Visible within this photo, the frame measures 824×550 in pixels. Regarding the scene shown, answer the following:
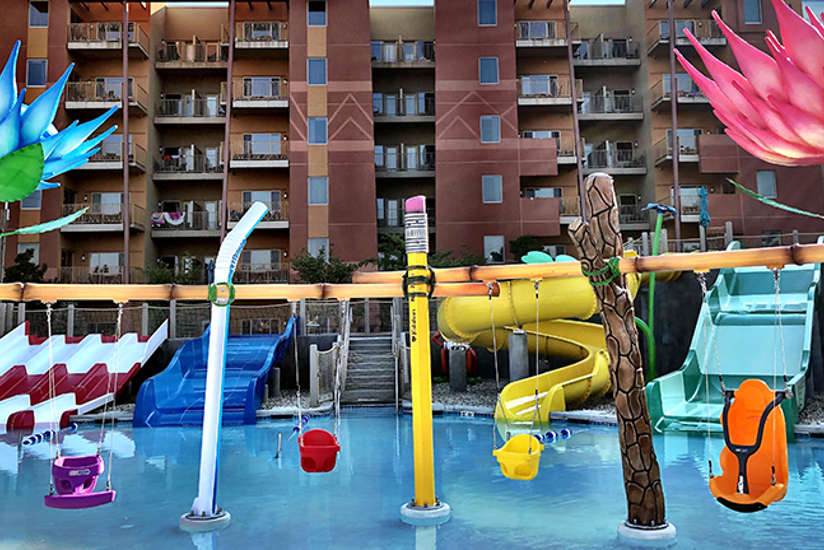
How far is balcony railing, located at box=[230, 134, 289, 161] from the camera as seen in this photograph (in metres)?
27.5

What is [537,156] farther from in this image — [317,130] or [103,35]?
[103,35]

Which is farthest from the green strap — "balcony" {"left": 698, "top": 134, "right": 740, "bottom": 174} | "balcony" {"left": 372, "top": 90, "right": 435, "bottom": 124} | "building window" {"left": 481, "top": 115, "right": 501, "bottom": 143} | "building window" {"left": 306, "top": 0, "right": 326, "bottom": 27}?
"building window" {"left": 306, "top": 0, "right": 326, "bottom": 27}

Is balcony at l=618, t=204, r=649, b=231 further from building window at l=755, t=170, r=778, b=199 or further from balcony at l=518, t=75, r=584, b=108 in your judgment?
balcony at l=518, t=75, r=584, b=108

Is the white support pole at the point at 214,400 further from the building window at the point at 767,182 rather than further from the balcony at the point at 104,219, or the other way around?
the building window at the point at 767,182

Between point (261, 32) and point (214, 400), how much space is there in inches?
974

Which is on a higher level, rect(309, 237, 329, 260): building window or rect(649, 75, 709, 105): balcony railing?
rect(649, 75, 709, 105): balcony railing

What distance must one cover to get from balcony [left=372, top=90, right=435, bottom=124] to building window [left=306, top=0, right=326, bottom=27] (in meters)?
3.49

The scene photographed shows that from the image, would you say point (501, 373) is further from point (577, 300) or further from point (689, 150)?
point (689, 150)

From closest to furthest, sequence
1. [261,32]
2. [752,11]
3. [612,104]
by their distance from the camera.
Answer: [752,11], [261,32], [612,104]

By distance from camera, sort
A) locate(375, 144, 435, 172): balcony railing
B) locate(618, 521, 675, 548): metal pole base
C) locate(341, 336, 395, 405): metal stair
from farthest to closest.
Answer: locate(375, 144, 435, 172): balcony railing < locate(341, 336, 395, 405): metal stair < locate(618, 521, 675, 548): metal pole base

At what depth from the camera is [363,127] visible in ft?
87.9

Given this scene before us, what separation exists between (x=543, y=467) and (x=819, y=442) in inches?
177

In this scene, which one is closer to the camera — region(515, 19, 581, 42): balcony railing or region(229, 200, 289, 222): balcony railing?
region(229, 200, 289, 222): balcony railing

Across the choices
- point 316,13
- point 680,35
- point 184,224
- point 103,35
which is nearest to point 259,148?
point 184,224
